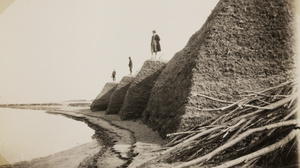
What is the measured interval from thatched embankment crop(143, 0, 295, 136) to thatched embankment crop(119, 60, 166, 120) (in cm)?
553

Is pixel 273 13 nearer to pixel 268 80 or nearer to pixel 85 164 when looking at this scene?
pixel 268 80

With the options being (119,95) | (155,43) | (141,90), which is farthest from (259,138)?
(119,95)

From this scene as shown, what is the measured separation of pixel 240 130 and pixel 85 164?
411cm

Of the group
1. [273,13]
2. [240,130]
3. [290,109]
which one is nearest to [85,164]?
[240,130]

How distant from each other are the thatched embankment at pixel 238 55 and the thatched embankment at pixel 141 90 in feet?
18.1

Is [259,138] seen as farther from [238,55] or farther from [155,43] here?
[155,43]

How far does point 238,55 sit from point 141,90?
6.84m

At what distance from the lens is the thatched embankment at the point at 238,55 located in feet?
18.1

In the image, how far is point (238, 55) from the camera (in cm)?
580

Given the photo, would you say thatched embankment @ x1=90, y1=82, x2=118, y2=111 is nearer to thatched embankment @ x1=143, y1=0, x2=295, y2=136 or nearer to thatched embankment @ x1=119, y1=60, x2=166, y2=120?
thatched embankment @ x1=119, y1=60, x2=166, y2=120

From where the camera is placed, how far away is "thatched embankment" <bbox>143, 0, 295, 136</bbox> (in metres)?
5.53

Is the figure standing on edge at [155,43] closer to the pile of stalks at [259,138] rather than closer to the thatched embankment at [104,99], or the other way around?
the thatched embankment at [104,99]

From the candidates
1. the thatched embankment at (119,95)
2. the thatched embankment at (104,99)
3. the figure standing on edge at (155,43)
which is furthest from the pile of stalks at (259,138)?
the thatched embankment at (104,99)

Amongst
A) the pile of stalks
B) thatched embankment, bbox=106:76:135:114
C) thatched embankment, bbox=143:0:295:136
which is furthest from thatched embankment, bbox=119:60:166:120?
the pile of stalks
